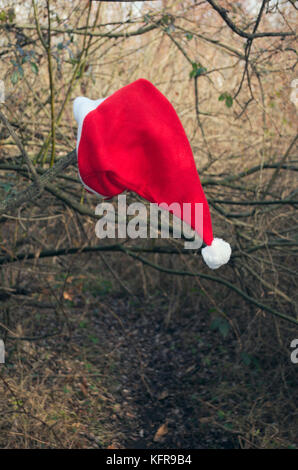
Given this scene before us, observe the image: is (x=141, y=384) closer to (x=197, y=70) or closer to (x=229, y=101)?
(x=229, y=101)

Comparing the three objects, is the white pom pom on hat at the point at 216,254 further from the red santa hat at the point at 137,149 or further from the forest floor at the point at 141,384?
the forest floor at the point at 141,384

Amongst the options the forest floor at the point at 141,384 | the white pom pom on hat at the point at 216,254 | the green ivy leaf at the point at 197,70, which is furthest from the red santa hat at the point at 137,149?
the green ivy leaf at the point at 197,70

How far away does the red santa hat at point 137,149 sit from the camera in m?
1.62

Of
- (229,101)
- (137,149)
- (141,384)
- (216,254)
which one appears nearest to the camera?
(137,149)

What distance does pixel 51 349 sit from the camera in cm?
468

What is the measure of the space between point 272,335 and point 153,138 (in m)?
3.01

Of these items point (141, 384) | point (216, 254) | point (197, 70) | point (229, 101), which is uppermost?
point (197, 70)

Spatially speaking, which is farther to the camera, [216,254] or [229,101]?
[229,101]

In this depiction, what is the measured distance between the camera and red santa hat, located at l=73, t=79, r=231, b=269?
1.62 metres

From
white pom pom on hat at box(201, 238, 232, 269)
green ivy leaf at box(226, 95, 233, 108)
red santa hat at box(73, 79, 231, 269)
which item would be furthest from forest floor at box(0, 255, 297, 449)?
red santa hat at box(73, 79, 231, 269)

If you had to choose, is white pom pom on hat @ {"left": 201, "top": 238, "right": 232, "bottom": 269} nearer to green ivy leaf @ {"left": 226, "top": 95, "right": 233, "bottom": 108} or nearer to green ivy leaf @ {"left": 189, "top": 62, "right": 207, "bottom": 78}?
green ivy leaf @ {"left": 226, "top": 95, "right": 233, "bottom": 108}

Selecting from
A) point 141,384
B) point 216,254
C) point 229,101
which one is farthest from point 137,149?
point 141,384

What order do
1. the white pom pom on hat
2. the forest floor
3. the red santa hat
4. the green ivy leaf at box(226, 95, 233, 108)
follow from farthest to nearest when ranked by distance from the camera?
the forest floor → the green ivy leaf at box(226, 95, 233, 108) → the white pom pom on hat → the red santa hat

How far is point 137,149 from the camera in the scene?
1.65 metres
